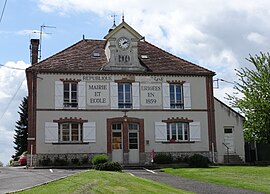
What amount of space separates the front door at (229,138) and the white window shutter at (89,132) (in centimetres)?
906

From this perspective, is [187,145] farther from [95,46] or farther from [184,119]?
[95,46]

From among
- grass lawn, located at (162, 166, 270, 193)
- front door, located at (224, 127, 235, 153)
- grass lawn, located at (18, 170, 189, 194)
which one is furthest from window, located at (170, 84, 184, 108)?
grass lawn, located at (18, 170, 189, 194)

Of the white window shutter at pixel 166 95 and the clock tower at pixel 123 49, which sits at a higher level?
the clock tower at pixel 123 49

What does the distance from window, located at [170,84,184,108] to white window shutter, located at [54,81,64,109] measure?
7252 millimetres

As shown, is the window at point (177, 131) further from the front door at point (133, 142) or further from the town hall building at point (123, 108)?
the front door at point (133, 142)

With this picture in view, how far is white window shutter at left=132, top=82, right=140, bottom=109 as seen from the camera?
30438 millimetres

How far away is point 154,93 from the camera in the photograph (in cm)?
3095

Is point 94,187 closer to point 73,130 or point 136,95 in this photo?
point 73,130

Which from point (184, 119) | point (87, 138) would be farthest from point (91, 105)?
point (184, 119)

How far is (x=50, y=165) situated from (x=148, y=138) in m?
6.46

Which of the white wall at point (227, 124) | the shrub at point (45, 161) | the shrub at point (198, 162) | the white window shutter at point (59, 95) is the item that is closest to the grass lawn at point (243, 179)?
the shrub at point (198, 162)

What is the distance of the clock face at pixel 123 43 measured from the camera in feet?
102

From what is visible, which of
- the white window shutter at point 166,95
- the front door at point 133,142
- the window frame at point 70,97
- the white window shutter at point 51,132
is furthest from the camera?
the white window shutter at point 166,95

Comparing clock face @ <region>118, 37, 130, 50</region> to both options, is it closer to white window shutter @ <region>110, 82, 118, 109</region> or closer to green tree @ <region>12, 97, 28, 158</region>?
white window shutter @ <region>110, 82, 118, 109</region>
